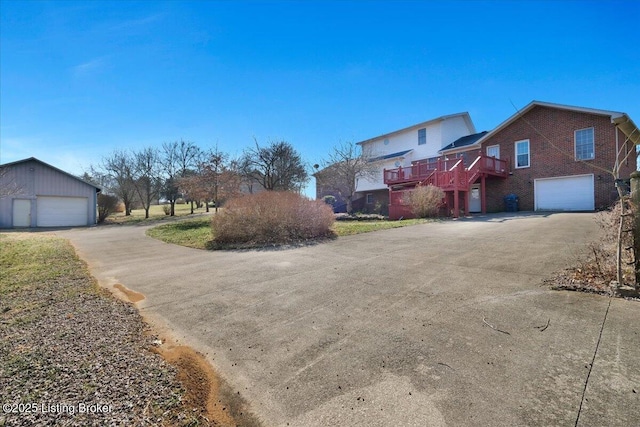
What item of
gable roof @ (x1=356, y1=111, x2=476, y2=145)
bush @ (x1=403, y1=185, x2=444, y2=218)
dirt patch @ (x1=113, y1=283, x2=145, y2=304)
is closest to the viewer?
dirt patch @ (x1=113, y1=283, x2=145, y2=304)

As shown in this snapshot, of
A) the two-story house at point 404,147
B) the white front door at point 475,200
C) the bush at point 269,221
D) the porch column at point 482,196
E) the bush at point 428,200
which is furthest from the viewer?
the two-story house at point 404,147

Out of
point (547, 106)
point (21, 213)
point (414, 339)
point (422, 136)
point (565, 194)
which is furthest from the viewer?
point (422, 136)

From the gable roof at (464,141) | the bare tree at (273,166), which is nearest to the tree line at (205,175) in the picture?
the bare tree at (273,166)

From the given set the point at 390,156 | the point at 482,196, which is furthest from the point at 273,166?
the point at 482,196

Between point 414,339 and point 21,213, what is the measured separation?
99.2 ft

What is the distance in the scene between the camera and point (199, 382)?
257cm

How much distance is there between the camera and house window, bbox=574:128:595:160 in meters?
16.3

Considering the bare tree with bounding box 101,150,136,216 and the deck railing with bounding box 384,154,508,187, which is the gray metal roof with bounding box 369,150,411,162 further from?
the bare tree with bounding box 101,150,136,216

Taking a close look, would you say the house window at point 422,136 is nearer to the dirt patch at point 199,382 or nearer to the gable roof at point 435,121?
the gable roof at point 435,121

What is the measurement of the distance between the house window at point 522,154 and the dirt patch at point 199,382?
22.1m

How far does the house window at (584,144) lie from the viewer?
53.4ft

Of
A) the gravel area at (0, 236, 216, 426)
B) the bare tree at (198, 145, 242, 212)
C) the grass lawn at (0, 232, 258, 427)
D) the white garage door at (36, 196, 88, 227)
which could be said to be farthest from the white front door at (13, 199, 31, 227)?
the gravel area at (0, 236, 216, 426)

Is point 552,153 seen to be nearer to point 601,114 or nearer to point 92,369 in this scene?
point 601,114

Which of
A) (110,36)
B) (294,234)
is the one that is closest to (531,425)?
(294,234)
